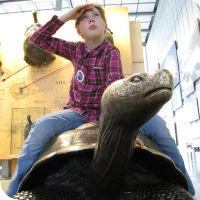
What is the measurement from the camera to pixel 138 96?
0.78 meters

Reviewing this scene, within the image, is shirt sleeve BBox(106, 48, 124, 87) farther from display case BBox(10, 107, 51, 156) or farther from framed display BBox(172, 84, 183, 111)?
framed display BBox(172, 84, 183, 111)

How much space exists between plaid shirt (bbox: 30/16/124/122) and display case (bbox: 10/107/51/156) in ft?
5.73

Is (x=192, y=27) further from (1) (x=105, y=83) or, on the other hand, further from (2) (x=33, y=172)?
(2) (x=33, y=172)

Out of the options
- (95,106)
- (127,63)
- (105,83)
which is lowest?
(95,106)

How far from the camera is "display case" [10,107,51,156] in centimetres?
337

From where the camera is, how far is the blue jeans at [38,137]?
1273mm

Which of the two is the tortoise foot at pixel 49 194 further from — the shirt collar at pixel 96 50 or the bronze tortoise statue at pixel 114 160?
the shirt collar at pixel 96 50

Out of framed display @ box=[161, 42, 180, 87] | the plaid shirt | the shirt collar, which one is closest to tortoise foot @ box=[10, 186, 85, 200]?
the plaid shirt

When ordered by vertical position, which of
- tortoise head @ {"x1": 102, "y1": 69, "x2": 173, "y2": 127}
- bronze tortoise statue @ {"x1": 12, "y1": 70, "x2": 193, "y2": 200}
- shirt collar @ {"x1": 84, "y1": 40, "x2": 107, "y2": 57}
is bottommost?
bronze tortoise statue @ {"x1": 12, "y1": 70, "x2": 193, "y2": 200}

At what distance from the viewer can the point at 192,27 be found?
5855mm

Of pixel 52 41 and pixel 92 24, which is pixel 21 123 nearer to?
pixel 52 41

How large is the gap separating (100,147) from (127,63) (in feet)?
9.13

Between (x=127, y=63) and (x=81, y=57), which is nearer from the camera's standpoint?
(x=81, y=57)

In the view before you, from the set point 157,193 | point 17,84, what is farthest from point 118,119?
point 17,84
